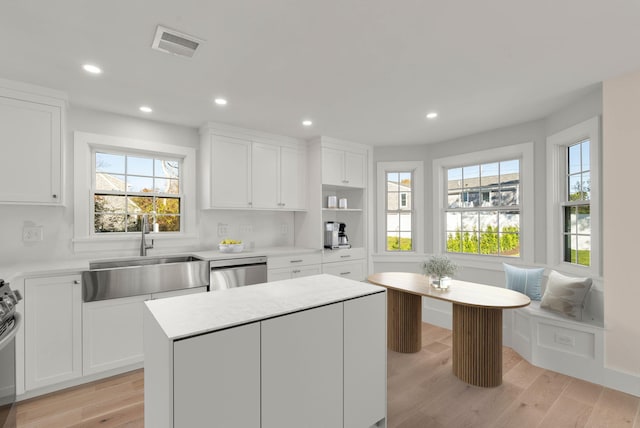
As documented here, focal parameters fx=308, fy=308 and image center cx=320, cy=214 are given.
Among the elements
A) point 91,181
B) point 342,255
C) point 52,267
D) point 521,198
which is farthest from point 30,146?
point 521,198

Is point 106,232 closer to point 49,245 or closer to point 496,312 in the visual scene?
point 49,245

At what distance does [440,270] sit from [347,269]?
1585 mm

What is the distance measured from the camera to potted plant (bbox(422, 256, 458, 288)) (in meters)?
2.94

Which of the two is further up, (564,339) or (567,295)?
(567,295)

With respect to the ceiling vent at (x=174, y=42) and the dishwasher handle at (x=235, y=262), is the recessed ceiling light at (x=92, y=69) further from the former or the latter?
the dishwasher handle at (x=235, y=262)

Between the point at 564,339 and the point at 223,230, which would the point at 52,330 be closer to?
the point at 223,230

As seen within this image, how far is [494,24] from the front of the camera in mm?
1758

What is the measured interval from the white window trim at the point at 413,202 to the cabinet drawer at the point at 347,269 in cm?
43

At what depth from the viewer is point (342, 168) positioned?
4.31m

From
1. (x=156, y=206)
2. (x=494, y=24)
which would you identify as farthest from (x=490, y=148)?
(x=156, y=206)

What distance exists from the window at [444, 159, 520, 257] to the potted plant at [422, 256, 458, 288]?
1.34m

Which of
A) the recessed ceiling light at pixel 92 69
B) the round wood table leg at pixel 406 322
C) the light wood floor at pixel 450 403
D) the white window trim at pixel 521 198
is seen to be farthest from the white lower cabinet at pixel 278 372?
the white window trim at pixel 521 198

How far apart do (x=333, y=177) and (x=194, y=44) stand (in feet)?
8.27

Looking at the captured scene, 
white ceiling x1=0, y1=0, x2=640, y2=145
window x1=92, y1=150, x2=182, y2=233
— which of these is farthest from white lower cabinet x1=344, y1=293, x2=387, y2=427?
window x1=92, y1=150, x2=182, y2=233
